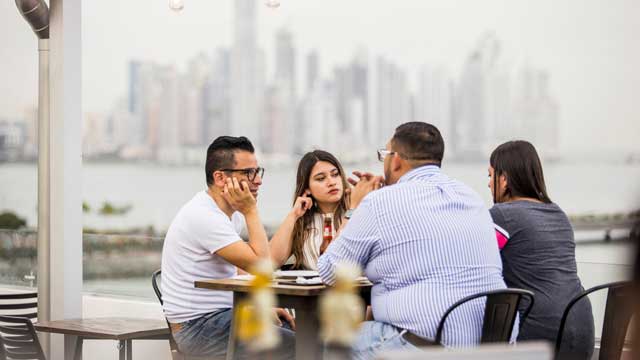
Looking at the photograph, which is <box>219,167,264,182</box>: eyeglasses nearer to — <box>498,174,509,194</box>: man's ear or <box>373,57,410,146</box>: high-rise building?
<box>498,174,509,194</box>: man's ear

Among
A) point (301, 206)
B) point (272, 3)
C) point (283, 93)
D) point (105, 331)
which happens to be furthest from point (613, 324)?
point (283, 93)

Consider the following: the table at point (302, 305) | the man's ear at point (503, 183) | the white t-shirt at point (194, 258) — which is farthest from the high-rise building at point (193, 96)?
the table at point (302, 305)

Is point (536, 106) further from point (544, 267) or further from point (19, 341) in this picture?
point (19, 341)

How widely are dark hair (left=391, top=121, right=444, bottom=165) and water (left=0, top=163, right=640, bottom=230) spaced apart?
0.36 meters

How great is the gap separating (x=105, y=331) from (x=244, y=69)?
35.8 ft

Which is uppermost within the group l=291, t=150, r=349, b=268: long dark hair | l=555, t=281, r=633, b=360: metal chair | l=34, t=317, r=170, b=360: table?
l=291, t=150, r=349, b=268: long dark hair

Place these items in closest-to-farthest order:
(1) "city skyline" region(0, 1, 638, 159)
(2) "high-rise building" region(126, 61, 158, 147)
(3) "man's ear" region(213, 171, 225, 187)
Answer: (3) "man's ear" region(213, 171, 225, 187), (1) "city skyline" region(0, 1, 638, 159), (2) "high-rise building" region(126, 61, 158, 147)

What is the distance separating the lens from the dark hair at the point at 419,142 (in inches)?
124

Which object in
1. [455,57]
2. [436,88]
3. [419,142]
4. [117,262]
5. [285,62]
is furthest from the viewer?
[285,62]

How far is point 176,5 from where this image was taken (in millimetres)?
4742

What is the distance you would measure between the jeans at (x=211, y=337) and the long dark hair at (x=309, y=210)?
26.7 inches

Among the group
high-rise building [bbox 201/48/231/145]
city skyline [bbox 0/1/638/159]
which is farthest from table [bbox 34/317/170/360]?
high-rise building [bbox 201/48/231/145]

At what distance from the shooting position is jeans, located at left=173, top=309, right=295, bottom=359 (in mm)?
3742

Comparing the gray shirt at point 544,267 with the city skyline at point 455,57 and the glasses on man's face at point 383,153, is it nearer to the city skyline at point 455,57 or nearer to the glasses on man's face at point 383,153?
the glasses on man's face at point 383,153
